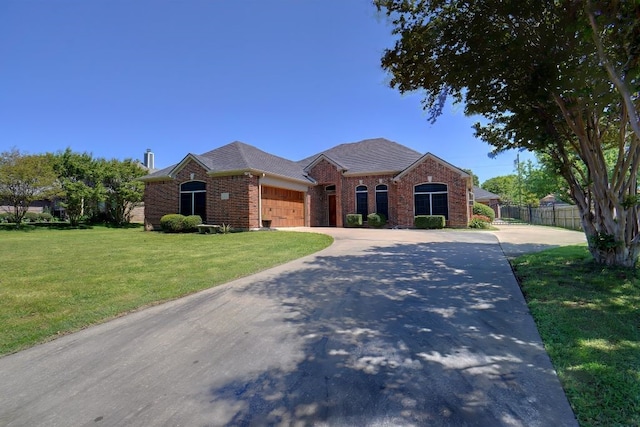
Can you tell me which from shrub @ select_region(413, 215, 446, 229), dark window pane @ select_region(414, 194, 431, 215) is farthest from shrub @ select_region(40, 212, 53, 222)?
shrub @ select_region(413, 215, 446, 229)

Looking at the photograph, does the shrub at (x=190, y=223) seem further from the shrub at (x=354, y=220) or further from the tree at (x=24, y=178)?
the tree at (x=24, y=178)

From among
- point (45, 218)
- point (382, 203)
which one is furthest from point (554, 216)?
point (45, 218)

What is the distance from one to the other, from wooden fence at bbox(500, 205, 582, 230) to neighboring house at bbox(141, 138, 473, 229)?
5.82 m

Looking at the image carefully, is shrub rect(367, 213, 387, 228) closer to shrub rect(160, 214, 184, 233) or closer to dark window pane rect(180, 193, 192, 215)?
dark window pane rect(180, 193, 192, 215)

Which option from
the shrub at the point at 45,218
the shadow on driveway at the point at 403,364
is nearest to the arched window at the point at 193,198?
the shadow on driveway at the point at 403,364

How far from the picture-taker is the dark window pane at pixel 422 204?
20.7 meters

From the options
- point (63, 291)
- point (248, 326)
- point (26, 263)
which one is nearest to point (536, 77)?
point (248, 326)

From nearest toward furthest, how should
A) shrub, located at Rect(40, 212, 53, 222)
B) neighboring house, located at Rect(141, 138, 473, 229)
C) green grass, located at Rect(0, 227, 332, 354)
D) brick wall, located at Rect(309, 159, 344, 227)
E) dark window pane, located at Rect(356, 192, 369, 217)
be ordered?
1. green grass, located at Rect(0, 227, 332, 354)
2. neighboring house, located at Rect(141, 138, 473, 229)
3. dark window pane, located at Rect(356, 192, 369, 217)
4. brick wall, located at Rect(309, 159, 344, 227)
5. shrub, located at Rect(40, 212, 53, 222)

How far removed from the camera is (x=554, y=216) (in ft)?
76.9

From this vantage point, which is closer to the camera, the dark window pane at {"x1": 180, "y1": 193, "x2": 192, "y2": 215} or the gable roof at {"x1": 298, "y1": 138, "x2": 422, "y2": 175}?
the dark window pane at {"x1": 180, "y1": 193, "x2": 192, "y2": 215}

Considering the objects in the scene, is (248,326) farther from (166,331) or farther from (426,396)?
(426,396)

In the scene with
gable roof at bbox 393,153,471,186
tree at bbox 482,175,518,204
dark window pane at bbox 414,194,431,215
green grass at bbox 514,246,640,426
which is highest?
tree at bbox 482,175,518,204

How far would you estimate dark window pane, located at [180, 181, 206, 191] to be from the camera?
1883 cm

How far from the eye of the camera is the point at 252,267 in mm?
7562
